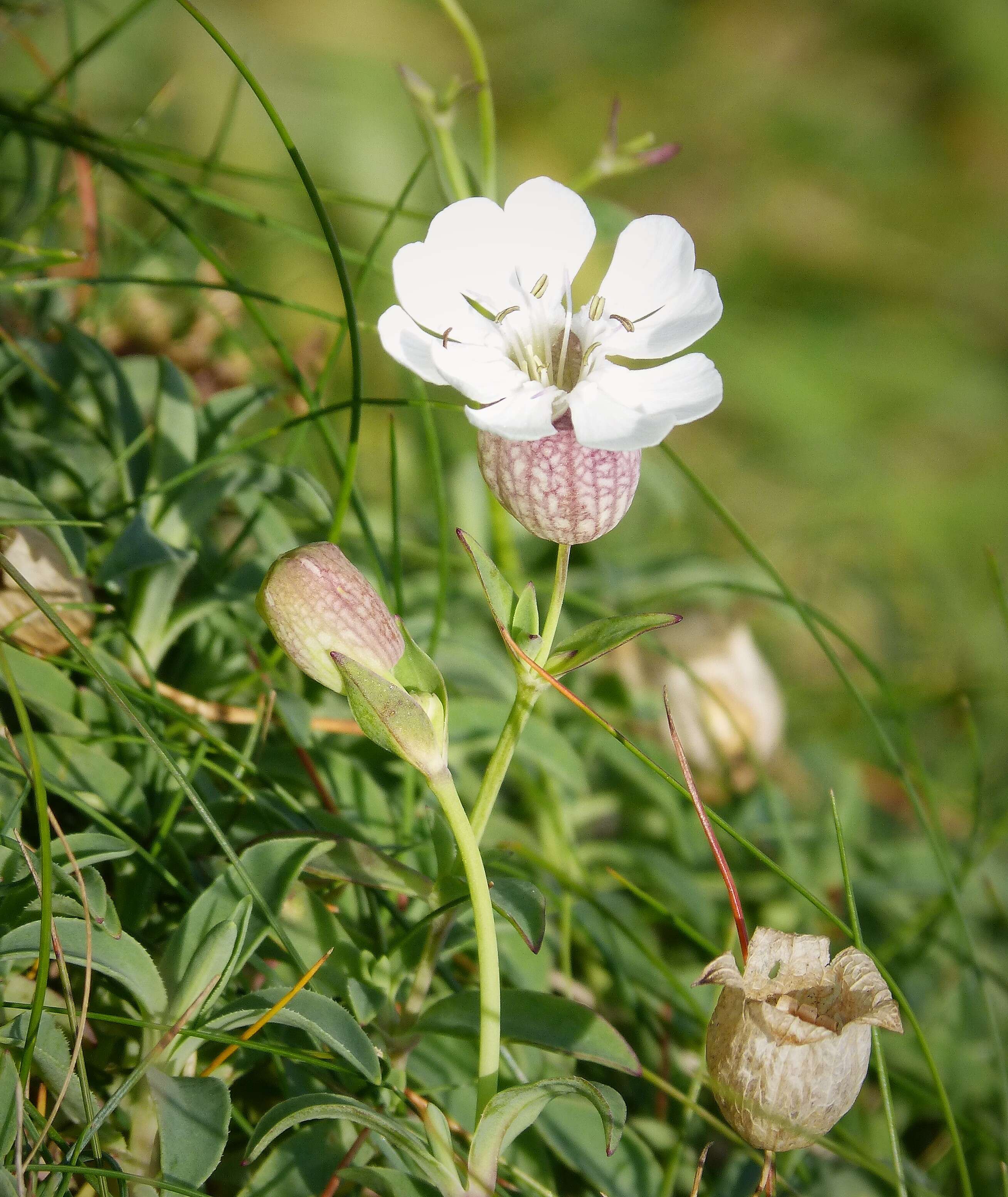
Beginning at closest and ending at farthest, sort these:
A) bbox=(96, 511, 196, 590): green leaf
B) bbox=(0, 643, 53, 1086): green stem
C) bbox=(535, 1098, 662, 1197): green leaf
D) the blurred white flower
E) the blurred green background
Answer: bbox=(0, 643, 53, 1086): green stem, bbox=(535, 1098, 662, 1197): green leaf, bbox=(96, 511, 196, 590): green leaf, the blurred white flower, the blurred green background

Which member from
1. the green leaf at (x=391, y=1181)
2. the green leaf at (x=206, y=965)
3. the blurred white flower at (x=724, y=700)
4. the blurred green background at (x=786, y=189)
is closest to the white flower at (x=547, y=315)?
the green leaf at (x=206, y=965)

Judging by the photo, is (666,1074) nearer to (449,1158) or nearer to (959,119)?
(449,1158)

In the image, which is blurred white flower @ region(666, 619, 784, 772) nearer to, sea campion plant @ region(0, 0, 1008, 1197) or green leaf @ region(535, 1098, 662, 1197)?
sea campion plant @ region(0, 0, 1008, 1197)

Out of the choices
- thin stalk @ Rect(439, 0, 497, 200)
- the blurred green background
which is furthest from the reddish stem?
the blurred green background

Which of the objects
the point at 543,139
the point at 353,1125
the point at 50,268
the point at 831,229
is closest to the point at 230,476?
the point at 50,268

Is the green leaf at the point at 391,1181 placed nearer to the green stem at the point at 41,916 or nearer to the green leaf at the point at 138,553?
the green stem at the point at 41,916

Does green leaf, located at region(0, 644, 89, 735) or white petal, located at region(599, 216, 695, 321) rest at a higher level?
white petal, located at region(599, 216, 695, 321)

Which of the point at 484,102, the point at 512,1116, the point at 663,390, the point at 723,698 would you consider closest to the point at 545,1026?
the point at 512,1116
